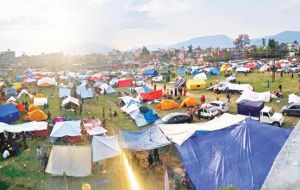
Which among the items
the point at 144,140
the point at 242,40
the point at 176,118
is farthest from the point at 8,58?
the point at 144,140

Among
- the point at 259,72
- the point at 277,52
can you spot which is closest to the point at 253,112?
the point at 259,72

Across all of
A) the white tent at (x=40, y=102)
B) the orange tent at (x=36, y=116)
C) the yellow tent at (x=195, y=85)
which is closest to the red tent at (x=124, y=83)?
the yellow tent at (x=195, y=85)

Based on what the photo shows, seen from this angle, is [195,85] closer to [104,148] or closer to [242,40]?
[104,148]

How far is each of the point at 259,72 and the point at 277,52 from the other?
29.3m

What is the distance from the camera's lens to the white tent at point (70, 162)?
16.6 m

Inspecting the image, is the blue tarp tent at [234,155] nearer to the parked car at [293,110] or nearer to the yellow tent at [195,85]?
the parked car at [293,110]

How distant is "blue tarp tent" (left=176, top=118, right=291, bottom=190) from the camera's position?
12.7 meters

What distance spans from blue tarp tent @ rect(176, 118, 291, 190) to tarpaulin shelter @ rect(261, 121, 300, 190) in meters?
7.42

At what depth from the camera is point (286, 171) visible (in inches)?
189

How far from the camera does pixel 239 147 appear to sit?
46.4ft

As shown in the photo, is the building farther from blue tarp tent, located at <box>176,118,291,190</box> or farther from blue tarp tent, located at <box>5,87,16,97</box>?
blue tarp tent, located at <box>176,118,291,190</box>

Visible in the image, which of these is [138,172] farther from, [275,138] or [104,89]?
[104,89]

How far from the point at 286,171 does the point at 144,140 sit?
13.7 meters

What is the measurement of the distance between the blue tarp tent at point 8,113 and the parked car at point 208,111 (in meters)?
17.0
